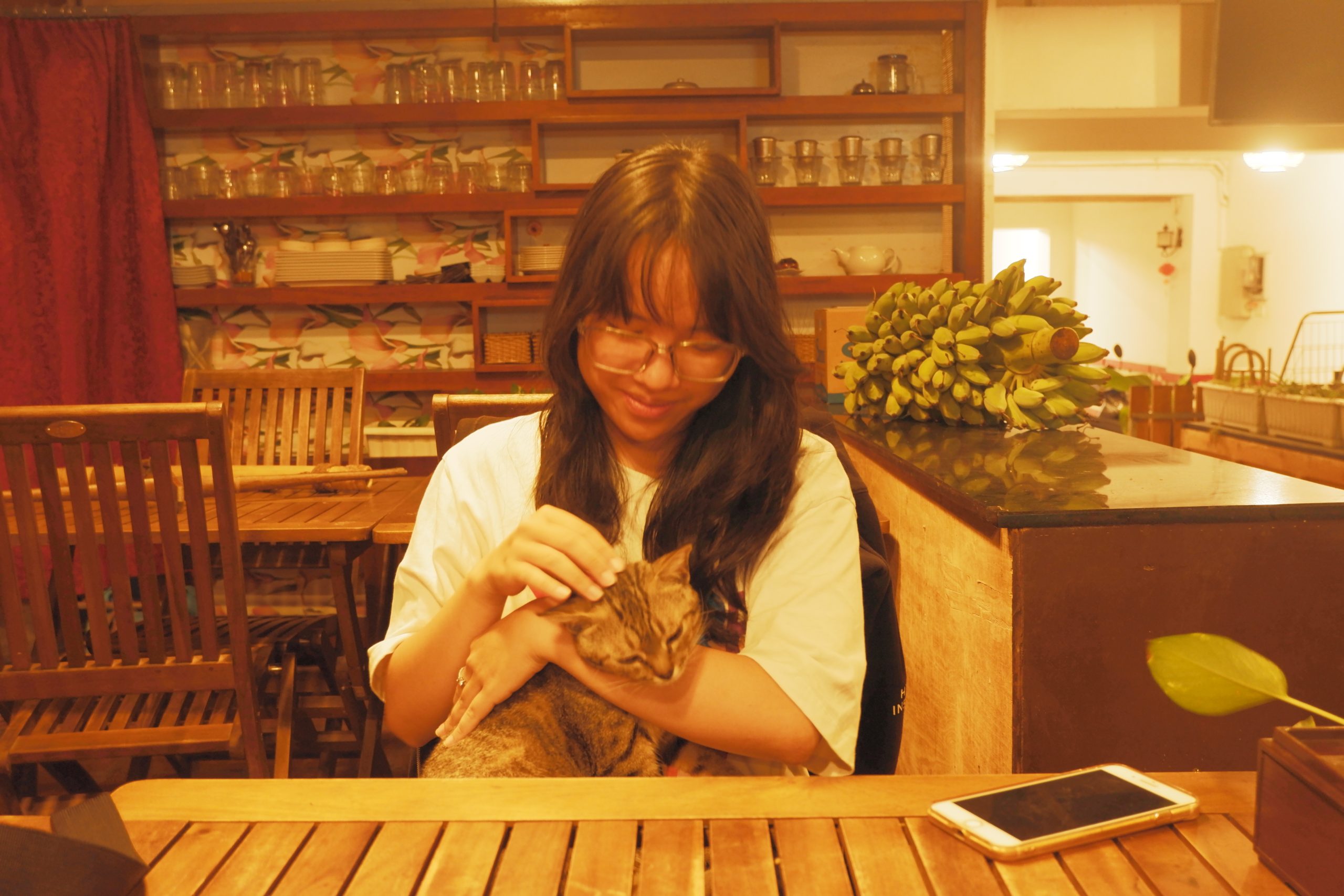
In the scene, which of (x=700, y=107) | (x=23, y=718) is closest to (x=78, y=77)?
(x=700, y=107)

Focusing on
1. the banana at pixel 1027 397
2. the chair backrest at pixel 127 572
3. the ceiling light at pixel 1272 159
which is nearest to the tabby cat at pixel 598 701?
the chair backrest at pixel 127 572

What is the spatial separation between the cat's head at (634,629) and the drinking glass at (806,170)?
3.58m

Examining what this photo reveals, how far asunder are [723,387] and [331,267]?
362 cm

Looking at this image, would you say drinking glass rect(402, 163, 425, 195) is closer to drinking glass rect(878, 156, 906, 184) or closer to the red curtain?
the red curtain

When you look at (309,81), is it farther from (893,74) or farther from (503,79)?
(893,74)

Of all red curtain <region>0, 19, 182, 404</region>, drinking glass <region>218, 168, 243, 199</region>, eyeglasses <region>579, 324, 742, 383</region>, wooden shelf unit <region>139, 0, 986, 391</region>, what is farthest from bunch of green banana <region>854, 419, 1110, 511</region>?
red curtain <region>0, 19, 182, 404</region>

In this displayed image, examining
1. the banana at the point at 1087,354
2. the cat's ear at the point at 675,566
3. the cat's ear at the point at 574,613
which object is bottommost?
the cat's ear at the point at 574,613

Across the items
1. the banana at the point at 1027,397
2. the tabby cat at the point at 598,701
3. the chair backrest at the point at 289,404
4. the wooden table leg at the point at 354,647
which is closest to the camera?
the tabby cat at the point at 598,701

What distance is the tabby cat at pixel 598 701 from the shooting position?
1.00m

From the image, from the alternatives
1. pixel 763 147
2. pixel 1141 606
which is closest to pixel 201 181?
pixel 763 147

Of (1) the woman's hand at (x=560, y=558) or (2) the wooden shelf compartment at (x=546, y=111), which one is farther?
(2) the wooden shelf compartment at (x=546, y=111)

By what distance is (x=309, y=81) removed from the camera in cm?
430

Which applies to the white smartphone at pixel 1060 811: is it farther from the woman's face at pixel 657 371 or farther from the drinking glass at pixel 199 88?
the drinking glass at pixel 199 88

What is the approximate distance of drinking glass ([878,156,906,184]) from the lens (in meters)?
4.26
